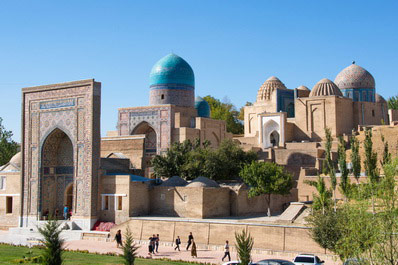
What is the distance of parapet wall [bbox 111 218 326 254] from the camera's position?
15078 millimetres

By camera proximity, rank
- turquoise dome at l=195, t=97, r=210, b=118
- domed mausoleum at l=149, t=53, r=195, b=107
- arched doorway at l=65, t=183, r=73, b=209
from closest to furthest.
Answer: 1. arched doorway at l=65, t=183, r=73, b=209
2. domed mausoleum at l=149, t=53, r=195, b=107
3. turquoise dome at l=195, t=97, r=210, b=118

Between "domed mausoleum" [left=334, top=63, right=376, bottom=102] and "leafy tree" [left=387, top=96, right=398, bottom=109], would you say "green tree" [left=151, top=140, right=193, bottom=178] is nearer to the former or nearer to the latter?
"domed mausoleum" [left=334, top=63, right=376, bottom=102]

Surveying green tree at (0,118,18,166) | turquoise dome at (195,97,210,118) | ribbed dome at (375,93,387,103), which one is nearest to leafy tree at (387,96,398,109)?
ribbed dome at (375,93,387,103)

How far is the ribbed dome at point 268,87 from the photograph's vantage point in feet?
113

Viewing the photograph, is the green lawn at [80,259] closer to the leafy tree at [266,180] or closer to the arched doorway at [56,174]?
the arched doorway at [56,174]

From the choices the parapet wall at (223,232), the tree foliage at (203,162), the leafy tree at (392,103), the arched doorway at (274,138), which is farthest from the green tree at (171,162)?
the leafy tree at (392,103)

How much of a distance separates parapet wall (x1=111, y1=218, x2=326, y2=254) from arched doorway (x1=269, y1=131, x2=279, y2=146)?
46.6ft

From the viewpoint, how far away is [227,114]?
41.7 meters

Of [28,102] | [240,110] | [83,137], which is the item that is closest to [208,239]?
[83,137]

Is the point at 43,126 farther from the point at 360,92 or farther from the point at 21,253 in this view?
the point at 360,92

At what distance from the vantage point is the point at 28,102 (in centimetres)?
2289

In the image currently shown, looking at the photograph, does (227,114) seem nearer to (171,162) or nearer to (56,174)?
(171,162)

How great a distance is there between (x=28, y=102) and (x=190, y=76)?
9608mm

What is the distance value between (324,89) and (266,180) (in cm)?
1272
